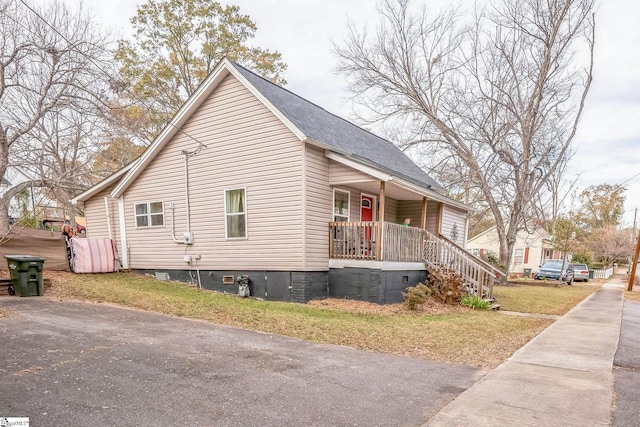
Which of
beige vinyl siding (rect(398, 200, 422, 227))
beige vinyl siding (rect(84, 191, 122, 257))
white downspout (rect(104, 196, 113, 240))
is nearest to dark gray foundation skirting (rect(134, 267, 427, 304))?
beige vinyl siding (rect(398, 200, 422, 227))

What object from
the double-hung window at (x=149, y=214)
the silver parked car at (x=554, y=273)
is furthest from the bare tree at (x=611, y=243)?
the double-hung window at (x=149, y=214)

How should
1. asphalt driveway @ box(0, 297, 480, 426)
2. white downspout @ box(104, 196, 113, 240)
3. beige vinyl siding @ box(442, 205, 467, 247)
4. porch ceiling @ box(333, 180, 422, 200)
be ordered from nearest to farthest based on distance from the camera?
asphalt driveway @ box(0, 297, 480, 426) < porch ceiling @ box(333, 180, 422, 200) < white downspout @ box(104, 196, 113, 240) < beige vinyl siding @ box(442, 205, 467, 247)

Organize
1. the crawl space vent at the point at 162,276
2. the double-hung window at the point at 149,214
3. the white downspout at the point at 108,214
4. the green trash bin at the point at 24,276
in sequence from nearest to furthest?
the green trash bin at the point at 24,276 < the crawl space vent at the point at 162,276 < the double-hung window at the point at 149,214 < the white downspout at the point at 108,214

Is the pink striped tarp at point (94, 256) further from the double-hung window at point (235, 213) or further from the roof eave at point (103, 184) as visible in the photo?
the double-hung window at point (235, 213)

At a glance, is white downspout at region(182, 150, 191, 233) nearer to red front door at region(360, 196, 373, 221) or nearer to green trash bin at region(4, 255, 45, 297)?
green trash bin at region(4, 255, 45, 297)

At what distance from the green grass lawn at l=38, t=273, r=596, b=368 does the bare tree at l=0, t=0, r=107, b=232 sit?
561 centimetres

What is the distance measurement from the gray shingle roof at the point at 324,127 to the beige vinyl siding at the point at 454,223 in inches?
125

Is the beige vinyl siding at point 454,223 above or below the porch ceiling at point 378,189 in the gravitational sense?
below

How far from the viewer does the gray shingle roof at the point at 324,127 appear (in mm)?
10234

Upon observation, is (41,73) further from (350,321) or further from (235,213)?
(350,321)

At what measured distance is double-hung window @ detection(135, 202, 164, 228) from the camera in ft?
41.2

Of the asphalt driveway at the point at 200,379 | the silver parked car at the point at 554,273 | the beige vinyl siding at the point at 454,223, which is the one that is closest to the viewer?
the asphalt driveway at the point at 200,379

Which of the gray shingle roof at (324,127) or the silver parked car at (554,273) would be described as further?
the silver parked car at (554,273)

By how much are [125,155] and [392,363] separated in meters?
24.8
